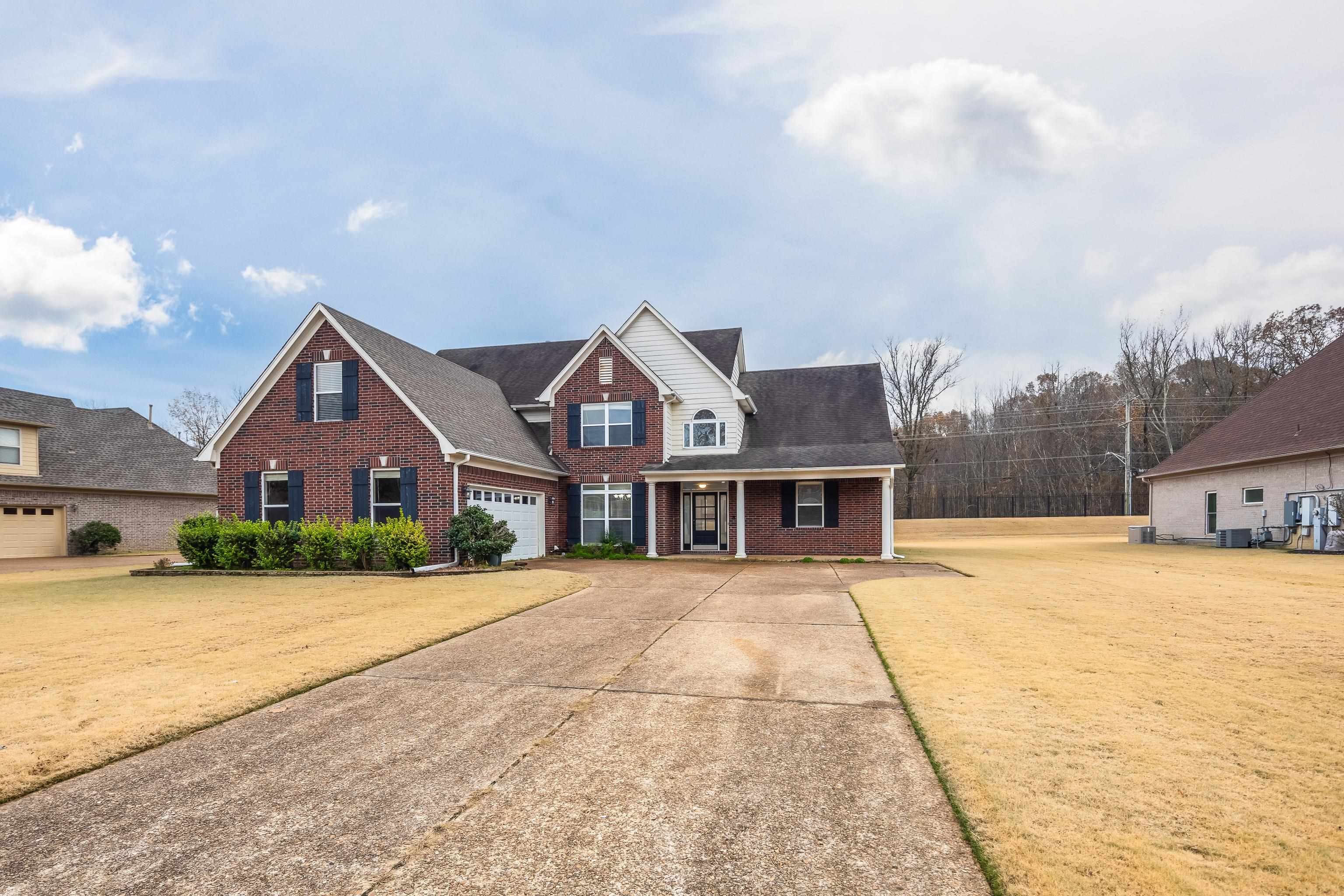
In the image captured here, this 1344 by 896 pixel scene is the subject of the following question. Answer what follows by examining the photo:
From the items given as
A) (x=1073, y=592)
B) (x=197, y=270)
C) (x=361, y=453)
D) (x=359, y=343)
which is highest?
(x=197, y=270)

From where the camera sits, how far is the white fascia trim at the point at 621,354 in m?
20.5

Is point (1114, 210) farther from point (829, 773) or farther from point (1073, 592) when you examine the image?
point (829, 773)

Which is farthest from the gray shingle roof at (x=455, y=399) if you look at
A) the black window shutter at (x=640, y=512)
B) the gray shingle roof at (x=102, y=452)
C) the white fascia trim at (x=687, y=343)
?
the gray shingle roof at (x=102, y=452)

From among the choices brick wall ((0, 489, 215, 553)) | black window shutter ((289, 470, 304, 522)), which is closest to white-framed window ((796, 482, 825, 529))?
black window shutter ((289, 470, 304, 522))

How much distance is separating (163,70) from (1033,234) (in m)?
25.6

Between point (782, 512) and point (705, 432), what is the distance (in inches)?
139

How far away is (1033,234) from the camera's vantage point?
2342 centimetres

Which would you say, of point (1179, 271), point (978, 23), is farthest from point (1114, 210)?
point (1179, 271)

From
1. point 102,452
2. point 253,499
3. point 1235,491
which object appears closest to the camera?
point 253,499

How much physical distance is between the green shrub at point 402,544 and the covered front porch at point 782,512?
6.94 metres

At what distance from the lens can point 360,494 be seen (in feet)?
54.8

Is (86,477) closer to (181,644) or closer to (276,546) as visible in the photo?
(276,546)

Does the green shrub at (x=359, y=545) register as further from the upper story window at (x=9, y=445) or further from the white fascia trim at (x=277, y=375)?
the upper story window at (x=9, y=445)

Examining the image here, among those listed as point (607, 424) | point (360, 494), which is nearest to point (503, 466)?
point (360, 494)
